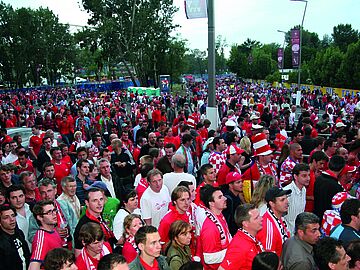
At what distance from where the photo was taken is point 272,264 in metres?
3.48

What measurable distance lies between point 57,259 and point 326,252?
2498mm

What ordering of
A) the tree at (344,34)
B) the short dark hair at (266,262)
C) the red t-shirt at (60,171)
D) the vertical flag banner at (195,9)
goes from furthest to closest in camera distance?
1. the tree at (344,34)
2. the vertical flag banner at (195,9)
3. the red t-shirt at (60,171)
4. the short dark hair at (266,262)

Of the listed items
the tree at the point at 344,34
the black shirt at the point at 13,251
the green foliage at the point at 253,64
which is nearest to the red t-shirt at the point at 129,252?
the black shirt at the point at 13,251

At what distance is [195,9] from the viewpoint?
10.9 metres

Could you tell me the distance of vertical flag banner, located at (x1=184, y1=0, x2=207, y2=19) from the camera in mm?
10805

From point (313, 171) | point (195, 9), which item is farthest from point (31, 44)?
point (313, 171)

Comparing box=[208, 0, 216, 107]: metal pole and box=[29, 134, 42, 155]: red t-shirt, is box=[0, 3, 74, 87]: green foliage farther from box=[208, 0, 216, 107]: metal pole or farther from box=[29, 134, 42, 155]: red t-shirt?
box=[208, 0, 216, 107]: metal pole

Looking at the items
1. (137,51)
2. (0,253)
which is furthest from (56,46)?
(0,253)

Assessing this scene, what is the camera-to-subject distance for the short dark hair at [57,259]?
3572mm

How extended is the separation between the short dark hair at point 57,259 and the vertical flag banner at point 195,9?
8621 mm

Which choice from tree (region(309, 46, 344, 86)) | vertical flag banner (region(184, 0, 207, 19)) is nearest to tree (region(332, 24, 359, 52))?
tree (region(309, 46, 344, 86))

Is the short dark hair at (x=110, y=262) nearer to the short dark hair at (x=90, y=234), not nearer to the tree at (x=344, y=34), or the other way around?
the short dark hair at (x=90, y=234)

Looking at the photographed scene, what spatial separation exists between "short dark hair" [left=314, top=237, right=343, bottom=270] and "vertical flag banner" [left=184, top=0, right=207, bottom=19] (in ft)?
27.3

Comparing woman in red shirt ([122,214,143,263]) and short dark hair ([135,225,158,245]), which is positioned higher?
short dark hair ([135,225,158,245])
